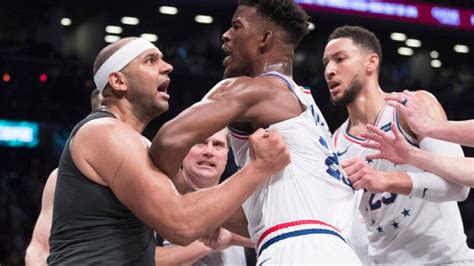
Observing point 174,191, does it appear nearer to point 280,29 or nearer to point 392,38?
point 280,29

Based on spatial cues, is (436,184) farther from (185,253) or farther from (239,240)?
(185,253)

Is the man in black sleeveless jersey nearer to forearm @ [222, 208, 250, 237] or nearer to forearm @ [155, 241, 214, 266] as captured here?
forearm @ [222, 208, 250, 237]

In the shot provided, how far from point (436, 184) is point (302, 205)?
1.37m

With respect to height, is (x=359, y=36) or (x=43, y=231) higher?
(x=359, y=36)

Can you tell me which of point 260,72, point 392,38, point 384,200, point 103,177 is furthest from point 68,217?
point 392,38

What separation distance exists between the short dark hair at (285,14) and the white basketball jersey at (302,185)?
0.90ft

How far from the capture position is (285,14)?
3.62 meters

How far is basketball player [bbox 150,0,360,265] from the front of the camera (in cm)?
329

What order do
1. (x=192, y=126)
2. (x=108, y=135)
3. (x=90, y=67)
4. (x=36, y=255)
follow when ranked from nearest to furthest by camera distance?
(x=192, y=126) < (x=108, y=135) < (x=36, y=255) < (x=90, y=67)

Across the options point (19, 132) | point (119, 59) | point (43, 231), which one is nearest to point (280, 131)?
point (119, 59)

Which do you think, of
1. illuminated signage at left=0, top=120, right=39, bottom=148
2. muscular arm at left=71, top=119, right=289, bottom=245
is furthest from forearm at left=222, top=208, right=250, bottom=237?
illuminated signage at left=0, top=120, right=39, bottom=148

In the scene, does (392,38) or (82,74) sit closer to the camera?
(82,74)

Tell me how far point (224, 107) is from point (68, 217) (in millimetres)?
830

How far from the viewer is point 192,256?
4.55 metres
